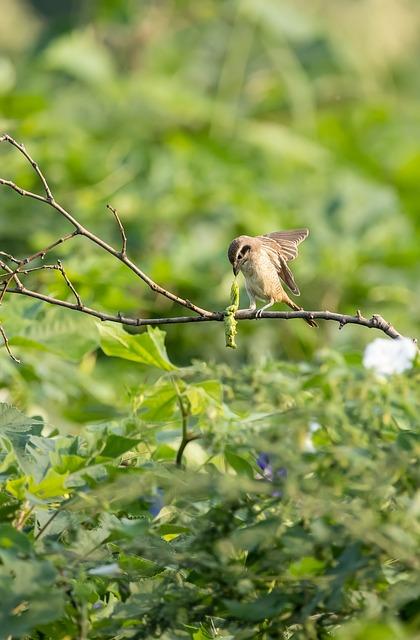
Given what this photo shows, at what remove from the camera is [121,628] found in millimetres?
1650

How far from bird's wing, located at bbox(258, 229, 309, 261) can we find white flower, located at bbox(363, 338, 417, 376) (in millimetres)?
301

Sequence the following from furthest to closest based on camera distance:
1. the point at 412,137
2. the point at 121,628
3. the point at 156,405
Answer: the point at 412,137, the point at 156,405, the point at 121,628

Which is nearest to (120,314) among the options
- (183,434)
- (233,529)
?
(183,434)

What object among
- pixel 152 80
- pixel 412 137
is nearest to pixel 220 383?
pixel 152 80

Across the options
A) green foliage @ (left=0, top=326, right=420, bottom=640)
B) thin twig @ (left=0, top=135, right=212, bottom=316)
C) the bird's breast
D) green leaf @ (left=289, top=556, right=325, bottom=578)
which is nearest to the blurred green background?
the bird's breast

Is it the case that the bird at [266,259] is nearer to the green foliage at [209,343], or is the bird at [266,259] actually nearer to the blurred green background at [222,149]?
the green foliage at [209,343]

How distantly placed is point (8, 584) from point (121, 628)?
22cm

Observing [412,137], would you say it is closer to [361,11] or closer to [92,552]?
[361,11]

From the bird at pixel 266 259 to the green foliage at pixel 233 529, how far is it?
2.36ft

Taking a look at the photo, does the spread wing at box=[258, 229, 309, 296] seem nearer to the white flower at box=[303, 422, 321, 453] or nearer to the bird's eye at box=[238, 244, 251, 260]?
the bird's eye at box=[238, 244, 251, 260]

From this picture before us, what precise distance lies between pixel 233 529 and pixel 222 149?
5.81m

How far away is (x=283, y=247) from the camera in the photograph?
270cm

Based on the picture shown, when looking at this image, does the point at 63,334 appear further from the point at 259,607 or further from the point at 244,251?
the point at 259,607

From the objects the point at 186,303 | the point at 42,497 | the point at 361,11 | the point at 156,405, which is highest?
the point at 361,11
